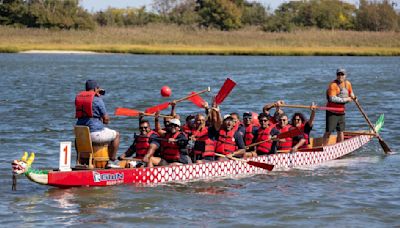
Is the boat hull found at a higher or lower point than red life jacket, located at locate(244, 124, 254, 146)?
lower

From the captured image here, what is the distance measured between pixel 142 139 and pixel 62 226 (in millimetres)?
3148

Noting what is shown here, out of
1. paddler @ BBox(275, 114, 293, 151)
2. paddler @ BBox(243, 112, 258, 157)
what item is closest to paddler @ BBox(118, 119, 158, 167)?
paddler @ BBox(243, 112, 258, 157)

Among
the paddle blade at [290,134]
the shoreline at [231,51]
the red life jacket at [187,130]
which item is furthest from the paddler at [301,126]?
the shoreline at [231,51]

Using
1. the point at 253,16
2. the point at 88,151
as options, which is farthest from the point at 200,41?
the point at 88,151

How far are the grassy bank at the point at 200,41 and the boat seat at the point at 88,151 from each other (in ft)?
156

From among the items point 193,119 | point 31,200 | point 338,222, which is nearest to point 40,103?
point 193,119

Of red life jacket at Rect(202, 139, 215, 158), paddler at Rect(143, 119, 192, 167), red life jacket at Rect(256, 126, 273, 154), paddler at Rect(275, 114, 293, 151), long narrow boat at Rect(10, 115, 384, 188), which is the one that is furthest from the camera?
paddler at Rect(275, 114, 293, 151)

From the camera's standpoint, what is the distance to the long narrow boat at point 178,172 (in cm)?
1288

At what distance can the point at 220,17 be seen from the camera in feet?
249

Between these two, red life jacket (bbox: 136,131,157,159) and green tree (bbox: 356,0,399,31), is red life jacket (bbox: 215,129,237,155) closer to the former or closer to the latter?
red life jacket (bbox: 136,131,157,159)

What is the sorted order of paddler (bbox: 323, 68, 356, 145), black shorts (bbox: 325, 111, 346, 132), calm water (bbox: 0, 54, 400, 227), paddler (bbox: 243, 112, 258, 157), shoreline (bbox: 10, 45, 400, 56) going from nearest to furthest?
calm water (bbox: 0, 54, 400, 227) → paddler (bbox: 243, 112, 258, 157) → paddler (bbox: 323, 68, 356, 145) → black shorts (bbox: 325, 111, 346, 132) → shoreline (bbox: 10, 45, 400, 56)

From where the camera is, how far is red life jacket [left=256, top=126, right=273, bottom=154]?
15.5 metres

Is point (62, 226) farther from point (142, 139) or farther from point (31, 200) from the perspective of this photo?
point (142, 139)

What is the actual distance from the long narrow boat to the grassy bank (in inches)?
1738
